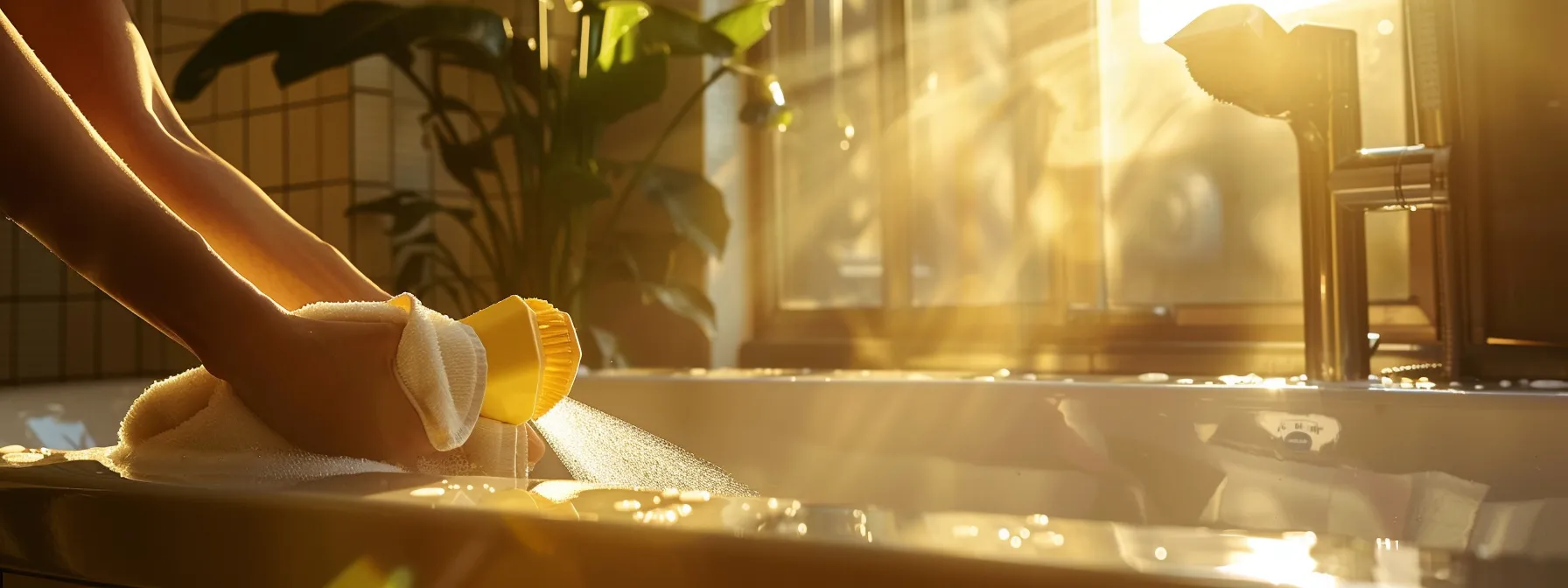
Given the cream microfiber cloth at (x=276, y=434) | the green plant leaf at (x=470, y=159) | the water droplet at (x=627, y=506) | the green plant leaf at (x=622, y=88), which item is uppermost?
the green plant leaf at (x=622, y=88)

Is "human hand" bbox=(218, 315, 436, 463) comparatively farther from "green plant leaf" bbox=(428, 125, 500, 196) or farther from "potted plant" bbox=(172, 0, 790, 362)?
"green plant leaf" bbox=(428, 125, 500, 196)

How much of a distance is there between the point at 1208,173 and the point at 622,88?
0.71 metres

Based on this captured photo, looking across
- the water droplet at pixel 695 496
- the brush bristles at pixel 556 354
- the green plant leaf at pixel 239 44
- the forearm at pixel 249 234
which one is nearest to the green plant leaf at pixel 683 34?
the green plant leaf at pixel 239 44

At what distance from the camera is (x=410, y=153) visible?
2.00m

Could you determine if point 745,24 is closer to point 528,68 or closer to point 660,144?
point 660,144

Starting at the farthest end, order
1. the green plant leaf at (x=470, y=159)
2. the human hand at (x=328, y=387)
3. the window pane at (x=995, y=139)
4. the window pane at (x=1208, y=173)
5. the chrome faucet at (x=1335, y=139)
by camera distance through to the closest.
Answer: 1. the green plant leaf at (x=470, y=159)
2. the window pane at (x=995, y=139)
3. the window pane at (x=1208, y=173)
4. the chrome faucet at (x=1335, y=139)
5. the human hand at (x=328, y=387)

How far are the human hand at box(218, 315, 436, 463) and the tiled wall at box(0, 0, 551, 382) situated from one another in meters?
1.54

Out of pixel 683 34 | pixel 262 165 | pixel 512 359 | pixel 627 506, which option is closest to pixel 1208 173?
pixel 683 34

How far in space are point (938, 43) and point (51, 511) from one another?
1.27 meters

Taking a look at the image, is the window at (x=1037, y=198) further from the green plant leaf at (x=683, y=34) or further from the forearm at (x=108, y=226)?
the forearm at (x=108, y=226)

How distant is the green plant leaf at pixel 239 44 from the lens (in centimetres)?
153

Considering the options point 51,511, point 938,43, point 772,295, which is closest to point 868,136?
point 938,43

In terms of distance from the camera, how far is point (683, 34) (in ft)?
4.87

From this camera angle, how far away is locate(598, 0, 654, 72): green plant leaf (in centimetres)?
157
